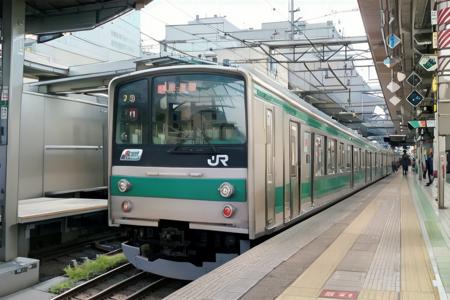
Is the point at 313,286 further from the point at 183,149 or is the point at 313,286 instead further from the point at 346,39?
the point at 346,39

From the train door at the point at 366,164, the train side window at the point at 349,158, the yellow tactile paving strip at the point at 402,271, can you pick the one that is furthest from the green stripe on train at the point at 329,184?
the train door at the point at 366,164

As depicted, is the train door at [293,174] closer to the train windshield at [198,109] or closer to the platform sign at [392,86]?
the train windshield at [198,109]

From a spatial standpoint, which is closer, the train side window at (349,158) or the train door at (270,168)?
the train door at (270,168)

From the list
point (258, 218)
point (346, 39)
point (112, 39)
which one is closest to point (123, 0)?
point (258, 218)

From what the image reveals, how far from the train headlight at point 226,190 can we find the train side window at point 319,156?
423cm

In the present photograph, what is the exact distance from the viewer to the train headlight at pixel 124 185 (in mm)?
6688

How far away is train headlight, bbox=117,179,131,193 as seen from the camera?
21.9ft

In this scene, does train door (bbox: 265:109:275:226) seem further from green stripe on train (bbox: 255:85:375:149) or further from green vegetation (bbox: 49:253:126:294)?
green vegetation (bbox: 49:253:126:294)

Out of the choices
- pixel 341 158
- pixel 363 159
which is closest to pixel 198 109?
pixel 341 158

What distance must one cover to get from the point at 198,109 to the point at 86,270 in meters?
3.28

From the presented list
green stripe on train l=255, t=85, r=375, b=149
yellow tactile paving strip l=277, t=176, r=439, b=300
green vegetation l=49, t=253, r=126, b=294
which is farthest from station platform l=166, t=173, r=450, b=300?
green vegetation l=49, t=253, r=126, b=294

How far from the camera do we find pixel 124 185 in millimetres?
6707

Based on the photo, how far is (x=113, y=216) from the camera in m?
6.84

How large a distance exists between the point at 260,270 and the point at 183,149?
1914mm
